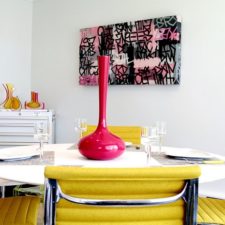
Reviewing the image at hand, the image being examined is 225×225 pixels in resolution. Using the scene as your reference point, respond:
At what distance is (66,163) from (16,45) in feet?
10.8

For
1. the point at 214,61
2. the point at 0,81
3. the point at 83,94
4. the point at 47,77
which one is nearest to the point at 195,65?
the point at 214,61

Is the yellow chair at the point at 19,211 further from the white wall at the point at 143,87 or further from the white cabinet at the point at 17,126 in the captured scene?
the white cabinet at the point at 17,126

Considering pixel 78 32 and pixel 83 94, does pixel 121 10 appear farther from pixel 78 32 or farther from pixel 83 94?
pixel 83 94

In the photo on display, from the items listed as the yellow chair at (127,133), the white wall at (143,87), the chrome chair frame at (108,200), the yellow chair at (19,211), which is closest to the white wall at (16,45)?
the white wall at (143,87)

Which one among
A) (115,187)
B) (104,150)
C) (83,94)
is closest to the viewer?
(115,187)

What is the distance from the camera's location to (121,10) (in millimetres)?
3814

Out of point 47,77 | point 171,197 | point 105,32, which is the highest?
point 105,32

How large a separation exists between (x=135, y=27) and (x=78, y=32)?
0.87 metres

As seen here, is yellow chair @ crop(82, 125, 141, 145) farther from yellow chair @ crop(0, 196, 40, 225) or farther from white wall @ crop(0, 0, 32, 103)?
white wall @ crop(0, 0, 32, 103)

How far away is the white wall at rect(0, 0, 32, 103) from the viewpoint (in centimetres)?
434

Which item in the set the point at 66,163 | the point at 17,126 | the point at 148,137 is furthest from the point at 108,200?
the point at 17,126

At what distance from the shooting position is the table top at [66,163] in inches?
50.5

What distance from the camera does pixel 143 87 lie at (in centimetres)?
367

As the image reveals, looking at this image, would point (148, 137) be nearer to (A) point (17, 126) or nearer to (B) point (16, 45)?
(A) point (17, 126)
